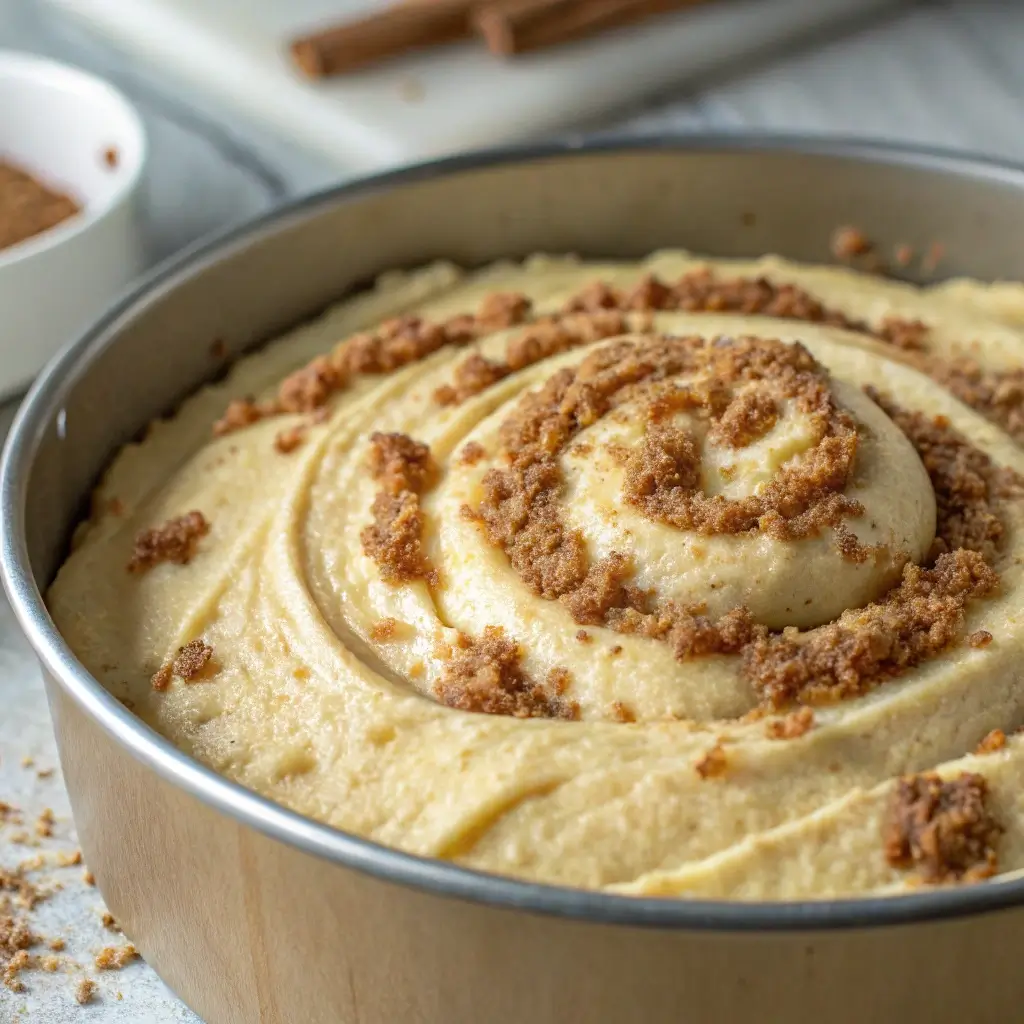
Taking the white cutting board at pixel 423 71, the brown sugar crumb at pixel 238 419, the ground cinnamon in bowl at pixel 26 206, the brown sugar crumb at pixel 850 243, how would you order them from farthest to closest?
the white cutting board at pixel 423 71, the ground cinnamon in bowl at pixel 26 206, the brown sugar crumb at pixel 850 243, the brown sugar crumb at pixel 238 419

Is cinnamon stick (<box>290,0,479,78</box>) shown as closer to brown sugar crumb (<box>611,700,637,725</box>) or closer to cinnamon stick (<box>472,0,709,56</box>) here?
cinnamon stick (<box>472,0,709,56</box>)

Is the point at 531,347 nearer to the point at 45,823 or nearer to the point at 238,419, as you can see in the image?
the point at 238,419

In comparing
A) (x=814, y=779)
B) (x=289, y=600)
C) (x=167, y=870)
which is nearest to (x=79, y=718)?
(x=167, y=870)

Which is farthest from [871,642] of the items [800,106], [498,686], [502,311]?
[800,106]

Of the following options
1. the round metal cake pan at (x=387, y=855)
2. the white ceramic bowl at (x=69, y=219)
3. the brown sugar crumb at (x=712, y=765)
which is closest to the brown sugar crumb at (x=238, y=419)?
the round metal cake pan at (x=387, y=855)

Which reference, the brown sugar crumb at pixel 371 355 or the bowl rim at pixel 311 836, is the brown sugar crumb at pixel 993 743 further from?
the brown sugar crumb at pixel 371 355

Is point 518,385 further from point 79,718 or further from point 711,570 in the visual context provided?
point 79,718
